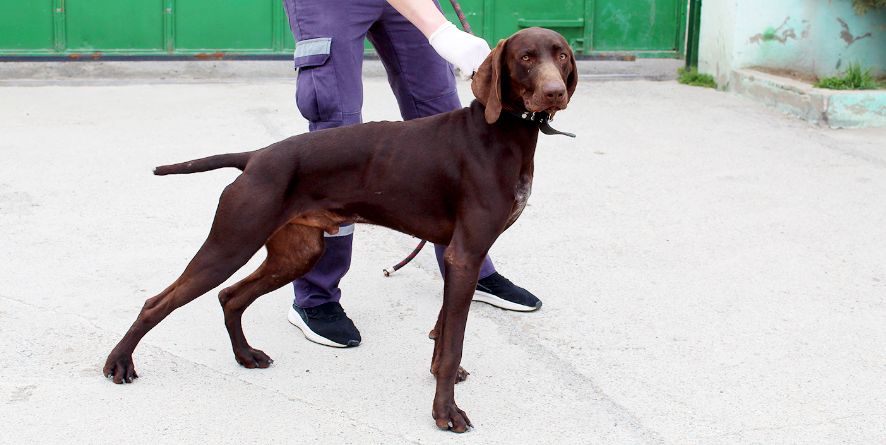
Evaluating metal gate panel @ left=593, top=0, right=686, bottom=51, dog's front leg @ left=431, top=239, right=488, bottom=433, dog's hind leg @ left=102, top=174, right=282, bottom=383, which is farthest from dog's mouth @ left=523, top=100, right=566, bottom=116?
metal gate panel @ left=593, top=0, right=686, bottom=51

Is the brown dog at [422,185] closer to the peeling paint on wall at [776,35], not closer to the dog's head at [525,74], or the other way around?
the dog's head at [525,74]

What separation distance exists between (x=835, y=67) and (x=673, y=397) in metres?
5.71

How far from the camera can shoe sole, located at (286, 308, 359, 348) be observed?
3.93 m

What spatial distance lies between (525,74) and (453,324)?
29.4 inches

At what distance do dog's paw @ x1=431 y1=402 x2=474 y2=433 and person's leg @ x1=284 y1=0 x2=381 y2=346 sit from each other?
2.36ft

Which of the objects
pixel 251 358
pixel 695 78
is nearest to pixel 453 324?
pixel 251 358

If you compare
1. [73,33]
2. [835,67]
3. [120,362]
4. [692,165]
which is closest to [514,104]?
[120,362]

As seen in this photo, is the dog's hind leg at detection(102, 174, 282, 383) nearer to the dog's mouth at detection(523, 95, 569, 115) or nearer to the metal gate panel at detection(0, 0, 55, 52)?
the dog's mouth at detection(523, 95, 569, 115)

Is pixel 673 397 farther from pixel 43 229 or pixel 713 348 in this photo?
pixel 43 229

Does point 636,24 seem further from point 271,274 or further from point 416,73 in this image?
point 271,274

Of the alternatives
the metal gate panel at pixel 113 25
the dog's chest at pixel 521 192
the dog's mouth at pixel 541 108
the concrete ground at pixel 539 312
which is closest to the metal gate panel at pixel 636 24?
the concrete ground at pixel 539 312

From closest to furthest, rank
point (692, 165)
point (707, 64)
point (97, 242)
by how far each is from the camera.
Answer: point (97, 242) < point (692, 165) < point (707, 64)

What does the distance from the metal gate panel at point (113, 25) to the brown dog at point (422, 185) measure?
598 centimetres

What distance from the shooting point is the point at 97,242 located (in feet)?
16.5
